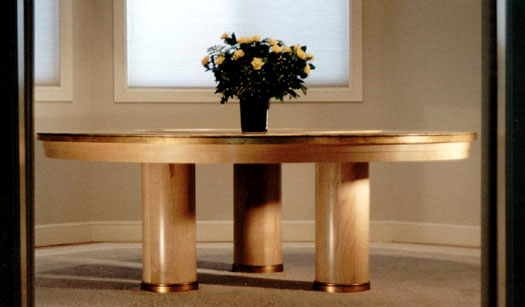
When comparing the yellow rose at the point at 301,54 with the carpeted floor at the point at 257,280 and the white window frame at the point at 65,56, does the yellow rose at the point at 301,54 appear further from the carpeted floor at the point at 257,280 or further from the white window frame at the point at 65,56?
the white window frame at the point at 65,56

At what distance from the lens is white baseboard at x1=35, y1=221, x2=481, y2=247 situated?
4777 mm

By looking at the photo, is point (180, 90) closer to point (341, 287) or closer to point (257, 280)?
point (257, 280)

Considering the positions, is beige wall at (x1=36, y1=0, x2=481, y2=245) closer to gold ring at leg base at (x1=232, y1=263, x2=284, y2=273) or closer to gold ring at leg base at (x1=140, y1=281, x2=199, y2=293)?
gold ring at leg base at (x1=232, y1=263, x2=284, y2=273)

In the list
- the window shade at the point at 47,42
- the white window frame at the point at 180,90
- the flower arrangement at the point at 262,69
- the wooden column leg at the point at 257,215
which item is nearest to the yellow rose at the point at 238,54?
the flower arrangement at the point at 262,69

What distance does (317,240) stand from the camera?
10.7 feet

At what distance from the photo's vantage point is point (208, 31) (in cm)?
494

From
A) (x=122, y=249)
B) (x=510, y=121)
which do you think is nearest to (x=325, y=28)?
(x=122, y=249)

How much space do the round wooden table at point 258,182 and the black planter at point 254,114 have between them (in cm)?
19

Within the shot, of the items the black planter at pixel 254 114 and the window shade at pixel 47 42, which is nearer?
the black planter at pixel 254 114

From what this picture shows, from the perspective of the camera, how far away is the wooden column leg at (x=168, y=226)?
3217mm

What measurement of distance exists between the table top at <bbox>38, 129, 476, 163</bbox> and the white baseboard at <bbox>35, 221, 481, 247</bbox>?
6.38ft

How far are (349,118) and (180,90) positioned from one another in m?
1.09

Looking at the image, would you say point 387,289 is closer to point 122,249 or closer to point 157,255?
point 157,255

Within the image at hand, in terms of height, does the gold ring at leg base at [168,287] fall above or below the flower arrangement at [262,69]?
below
